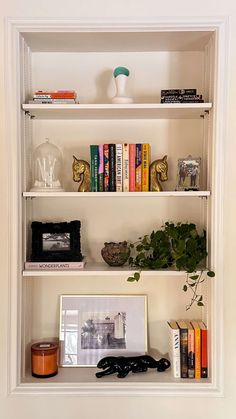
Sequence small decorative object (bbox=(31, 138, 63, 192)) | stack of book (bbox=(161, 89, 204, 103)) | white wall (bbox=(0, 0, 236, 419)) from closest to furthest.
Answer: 1. white wall (bbox=(0, 0, 236, 419))
2. stack of book (bbox=(161, 89, 204, 103))
3. small decorative object (bbox=(31, 138, 63, 192))

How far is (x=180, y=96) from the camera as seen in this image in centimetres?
231

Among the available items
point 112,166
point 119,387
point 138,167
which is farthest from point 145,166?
point 119,387

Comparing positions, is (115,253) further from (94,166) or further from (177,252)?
(94,166)

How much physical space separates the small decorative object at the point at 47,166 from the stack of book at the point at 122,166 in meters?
0.20

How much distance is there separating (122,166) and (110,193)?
149mm

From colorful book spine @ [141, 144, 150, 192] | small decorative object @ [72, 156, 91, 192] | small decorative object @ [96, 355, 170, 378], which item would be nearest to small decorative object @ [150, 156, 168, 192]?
colorful book spine @ [141, 144, 150, 192]

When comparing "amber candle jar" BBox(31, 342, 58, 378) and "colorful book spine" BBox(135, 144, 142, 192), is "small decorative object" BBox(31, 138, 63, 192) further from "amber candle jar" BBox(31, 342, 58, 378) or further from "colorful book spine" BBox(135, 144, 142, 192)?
"amber candle jar" BBox(31, 342, 58, 378)

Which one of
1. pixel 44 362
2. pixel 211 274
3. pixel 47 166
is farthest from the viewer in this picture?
pixel 47 166

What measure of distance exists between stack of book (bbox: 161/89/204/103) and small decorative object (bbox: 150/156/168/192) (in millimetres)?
262

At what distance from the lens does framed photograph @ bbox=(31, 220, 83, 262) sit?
2.38 meters
